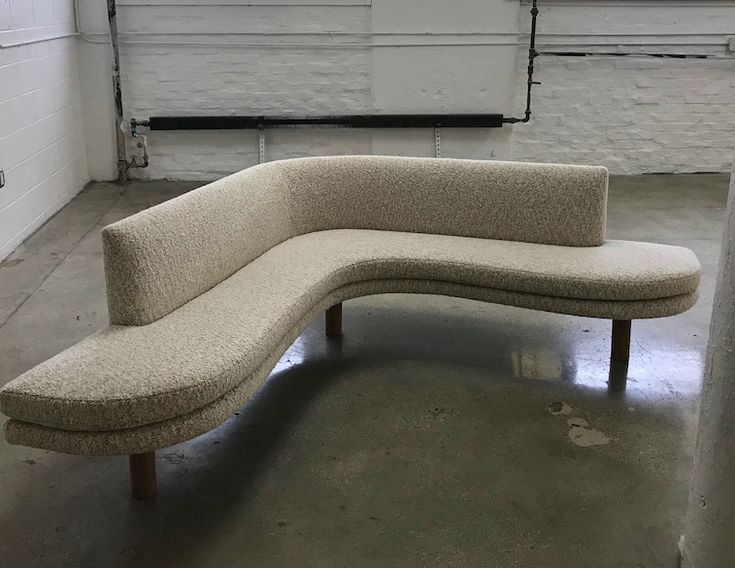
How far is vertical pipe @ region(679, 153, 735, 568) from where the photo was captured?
5.50 ft

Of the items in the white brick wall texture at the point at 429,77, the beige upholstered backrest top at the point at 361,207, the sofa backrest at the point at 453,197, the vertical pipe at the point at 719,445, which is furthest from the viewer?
the white brick wall texture at the point at 429,77

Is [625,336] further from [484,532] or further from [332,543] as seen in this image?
[332,543]

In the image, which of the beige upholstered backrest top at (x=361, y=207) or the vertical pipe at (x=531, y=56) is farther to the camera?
the vertical pipe at (x=531, y=56)

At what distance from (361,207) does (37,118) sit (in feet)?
9.35

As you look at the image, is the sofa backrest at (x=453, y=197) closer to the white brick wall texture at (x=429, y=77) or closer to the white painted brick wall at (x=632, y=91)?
the white brick wall texture at (x=429, y=77)

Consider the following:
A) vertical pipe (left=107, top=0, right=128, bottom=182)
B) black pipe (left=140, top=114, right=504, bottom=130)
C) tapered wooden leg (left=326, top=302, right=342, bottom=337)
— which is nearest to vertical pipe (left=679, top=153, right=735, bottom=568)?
tapered wooden leg (left=326, top=302, right=342, bottom=337)

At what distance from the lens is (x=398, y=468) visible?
7.52ft

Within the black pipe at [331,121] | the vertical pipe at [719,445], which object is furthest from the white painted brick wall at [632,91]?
the vertical pipe at [719,445]

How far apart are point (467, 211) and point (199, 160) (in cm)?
366

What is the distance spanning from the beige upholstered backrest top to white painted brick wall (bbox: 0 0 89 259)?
212 cm

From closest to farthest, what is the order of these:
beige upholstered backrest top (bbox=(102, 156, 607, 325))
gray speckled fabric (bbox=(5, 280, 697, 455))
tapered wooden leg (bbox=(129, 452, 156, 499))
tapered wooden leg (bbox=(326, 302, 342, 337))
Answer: gray speckled fabric (bbox=(5, 280, 697, 455)) → tapered wooden leg (bbox=(129, 452, 156, 499)) → beige upholstered backrest top (bbox=(102, 156, 607, 325)) → tapered wooden leg (bbox=(326, 302, 342, 337))

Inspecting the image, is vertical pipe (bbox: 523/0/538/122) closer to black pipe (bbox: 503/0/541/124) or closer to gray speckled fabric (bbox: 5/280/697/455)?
black pipe (bbox: 503/0/541/124)

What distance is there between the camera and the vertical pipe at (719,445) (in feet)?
5.50

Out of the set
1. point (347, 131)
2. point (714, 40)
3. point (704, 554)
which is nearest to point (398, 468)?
point (704, 554)
